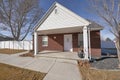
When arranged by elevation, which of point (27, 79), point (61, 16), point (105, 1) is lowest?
point (27, 79)

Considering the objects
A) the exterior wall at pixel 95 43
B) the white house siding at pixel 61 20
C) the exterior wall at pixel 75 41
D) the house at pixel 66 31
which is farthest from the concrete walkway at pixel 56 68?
the exterior wall at pixel 75 41

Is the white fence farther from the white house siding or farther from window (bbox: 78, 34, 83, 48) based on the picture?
window (bbox: 78, 34, 83, 48)

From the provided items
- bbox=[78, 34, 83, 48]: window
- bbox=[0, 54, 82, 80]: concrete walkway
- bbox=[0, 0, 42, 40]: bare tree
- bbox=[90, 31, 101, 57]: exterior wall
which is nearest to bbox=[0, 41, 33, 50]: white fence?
bbox=[0, 0, 42, 40]: bare tree

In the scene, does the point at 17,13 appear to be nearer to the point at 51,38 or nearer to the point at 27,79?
the point at 51,38

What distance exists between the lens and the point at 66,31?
14.7 m

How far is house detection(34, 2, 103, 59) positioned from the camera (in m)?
10.6

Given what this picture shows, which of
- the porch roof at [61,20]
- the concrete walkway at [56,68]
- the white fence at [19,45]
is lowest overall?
the concrete walkway at [56,68]

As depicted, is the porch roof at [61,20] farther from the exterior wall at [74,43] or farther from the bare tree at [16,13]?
the bare tree at [16,13]

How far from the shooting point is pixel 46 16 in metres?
12.7

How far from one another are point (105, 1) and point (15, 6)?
21.4 m

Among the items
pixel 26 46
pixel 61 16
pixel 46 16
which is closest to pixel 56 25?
pixel 61 16

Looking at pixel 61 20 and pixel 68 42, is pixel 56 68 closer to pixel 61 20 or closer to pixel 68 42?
pixel 61 20

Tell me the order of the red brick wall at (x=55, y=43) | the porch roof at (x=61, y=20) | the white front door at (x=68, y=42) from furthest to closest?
1. the red brick wall at (x=55, y=43)
2. the white front door at (x=68, y=42)
3. the porch roof at (x=61, y=20)

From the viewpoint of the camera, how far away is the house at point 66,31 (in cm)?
1065
